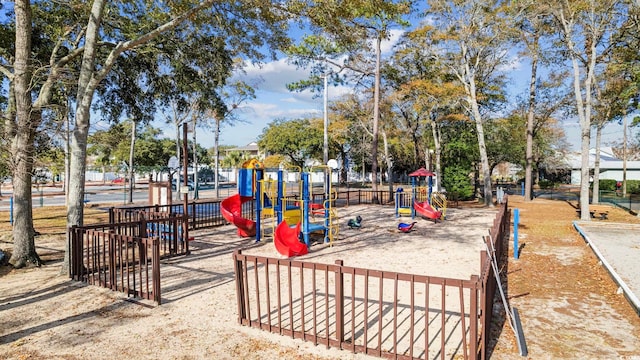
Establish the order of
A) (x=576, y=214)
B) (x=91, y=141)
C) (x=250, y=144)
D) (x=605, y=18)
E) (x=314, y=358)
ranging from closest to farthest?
(x=314, y=358) < (x=91, y=141) < (x=605, y=18) < (x=576, y=214) < (x=250, y=144)

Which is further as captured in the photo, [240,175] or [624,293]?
[240,175]

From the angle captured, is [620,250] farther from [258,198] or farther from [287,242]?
[258,198]

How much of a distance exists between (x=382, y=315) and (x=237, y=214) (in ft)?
24.4

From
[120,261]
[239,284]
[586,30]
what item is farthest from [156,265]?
[586,30]

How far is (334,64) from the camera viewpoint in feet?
80.8

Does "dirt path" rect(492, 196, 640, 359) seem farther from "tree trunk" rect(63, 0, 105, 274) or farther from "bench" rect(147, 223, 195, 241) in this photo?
"tree trunk" rect(63, 0, 105, 274)

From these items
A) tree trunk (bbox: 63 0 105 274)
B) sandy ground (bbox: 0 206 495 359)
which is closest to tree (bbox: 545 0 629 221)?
sandy ground (bbox: 0 206 495 359)

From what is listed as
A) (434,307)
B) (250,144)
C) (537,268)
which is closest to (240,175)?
(434,307)

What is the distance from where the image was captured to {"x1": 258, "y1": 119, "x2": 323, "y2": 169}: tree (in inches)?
1770

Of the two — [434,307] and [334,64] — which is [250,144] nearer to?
[334,64]

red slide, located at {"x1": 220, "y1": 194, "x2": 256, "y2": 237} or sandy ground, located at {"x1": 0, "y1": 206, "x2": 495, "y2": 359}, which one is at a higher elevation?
red slide, located at {"x1": 220, "y1": 194, "x2": 256, "y2": 237}

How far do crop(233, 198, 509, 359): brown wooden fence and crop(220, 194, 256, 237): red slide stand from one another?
489 cm

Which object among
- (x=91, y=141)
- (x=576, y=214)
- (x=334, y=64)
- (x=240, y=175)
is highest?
(x=334, y=64)

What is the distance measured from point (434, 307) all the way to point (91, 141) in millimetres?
7671
